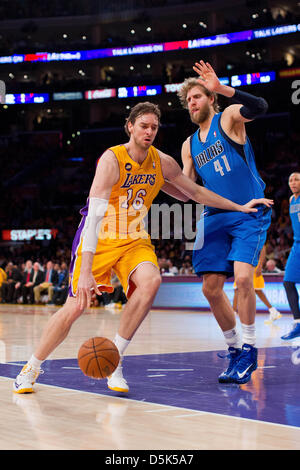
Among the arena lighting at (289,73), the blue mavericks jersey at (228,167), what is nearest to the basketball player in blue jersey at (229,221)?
the blue mavericks jersey at (228,167)

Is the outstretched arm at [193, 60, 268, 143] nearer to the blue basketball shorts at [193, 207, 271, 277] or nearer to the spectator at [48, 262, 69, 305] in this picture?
the blue basketball shorts at [193, 207, 271, 277]

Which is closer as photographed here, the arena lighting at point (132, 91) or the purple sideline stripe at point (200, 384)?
the purple sideline stripe at point (200, 384)

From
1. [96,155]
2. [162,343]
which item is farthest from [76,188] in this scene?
[162,343]

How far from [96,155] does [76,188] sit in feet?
7.89

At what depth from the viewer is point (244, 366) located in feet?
16.3

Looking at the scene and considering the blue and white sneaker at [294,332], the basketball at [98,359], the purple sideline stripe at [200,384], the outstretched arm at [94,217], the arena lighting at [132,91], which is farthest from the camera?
the arena lighting at [132,91]

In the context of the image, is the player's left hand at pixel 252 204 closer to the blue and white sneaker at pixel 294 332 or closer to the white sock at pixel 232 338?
the white sock at pixel 232 338

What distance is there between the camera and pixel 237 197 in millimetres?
5258

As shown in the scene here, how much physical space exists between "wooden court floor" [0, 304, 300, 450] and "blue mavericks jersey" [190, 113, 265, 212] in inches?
59.3

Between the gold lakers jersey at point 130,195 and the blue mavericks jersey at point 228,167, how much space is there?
648 mm

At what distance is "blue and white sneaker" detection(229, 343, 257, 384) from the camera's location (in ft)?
16.2

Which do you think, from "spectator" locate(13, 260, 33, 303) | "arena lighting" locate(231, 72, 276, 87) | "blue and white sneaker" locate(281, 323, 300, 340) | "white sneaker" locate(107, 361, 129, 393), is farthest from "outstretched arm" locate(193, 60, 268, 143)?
"arena lighting" locate(231, 72, 276, 87)

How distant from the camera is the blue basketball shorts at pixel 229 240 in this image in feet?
16.7

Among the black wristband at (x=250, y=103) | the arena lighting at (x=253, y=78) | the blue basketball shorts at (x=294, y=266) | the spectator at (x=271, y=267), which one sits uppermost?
the arena lighting at (x=253, y=78)
